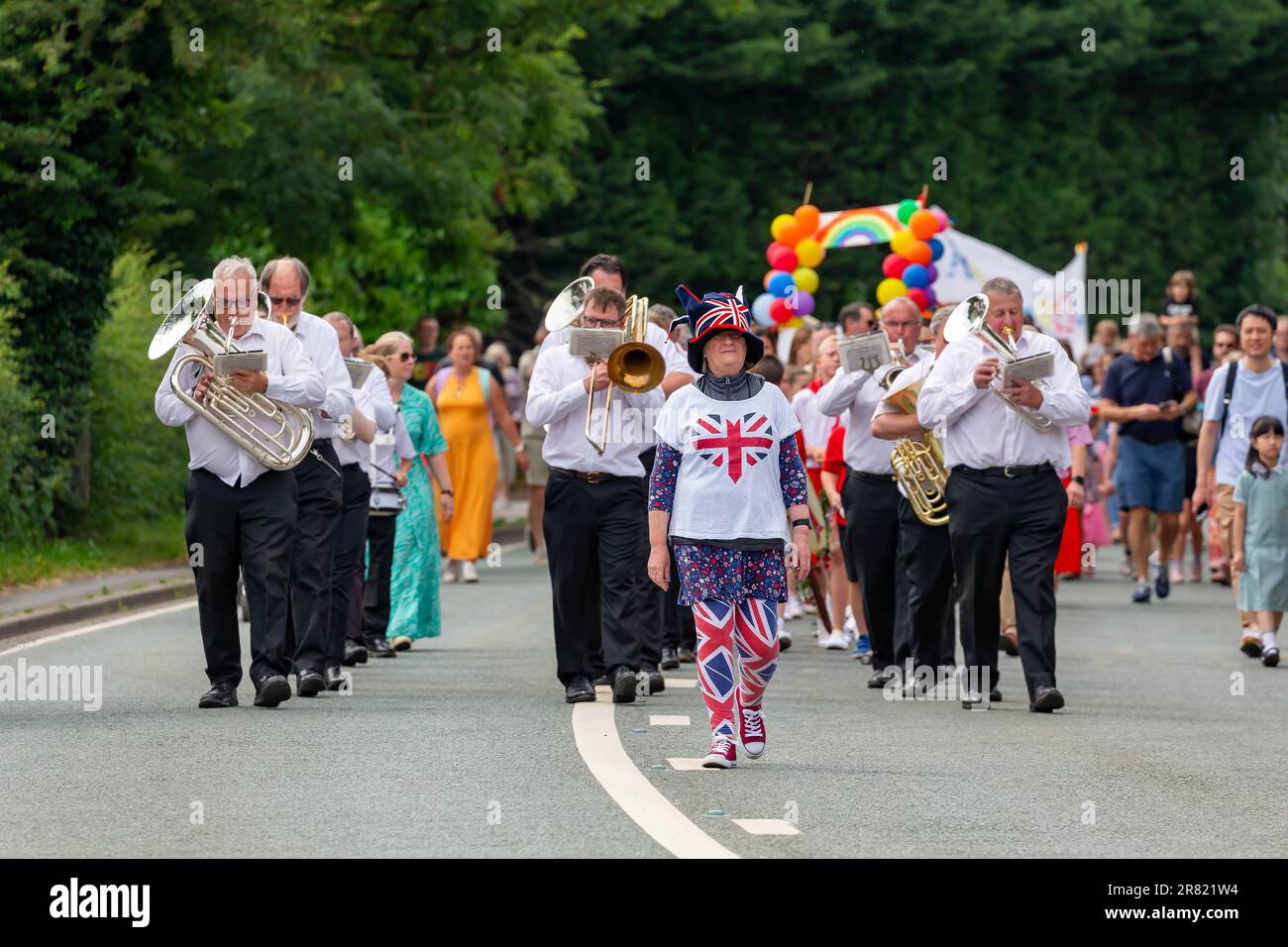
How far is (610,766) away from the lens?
10398 millimetres

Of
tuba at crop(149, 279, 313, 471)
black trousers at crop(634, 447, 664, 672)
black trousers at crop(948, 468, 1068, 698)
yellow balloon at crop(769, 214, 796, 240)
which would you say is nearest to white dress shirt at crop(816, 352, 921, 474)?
black trousers at crop(634, 447, 664, 672)

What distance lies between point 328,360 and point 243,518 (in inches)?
34.1

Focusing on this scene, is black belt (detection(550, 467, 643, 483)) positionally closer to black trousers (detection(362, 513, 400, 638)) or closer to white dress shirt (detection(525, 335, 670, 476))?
white dress shirt (detection(525, 335, 670, 476))

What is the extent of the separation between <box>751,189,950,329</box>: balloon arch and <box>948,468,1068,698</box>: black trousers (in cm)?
1010

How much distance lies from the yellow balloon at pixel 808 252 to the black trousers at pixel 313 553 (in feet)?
39.1

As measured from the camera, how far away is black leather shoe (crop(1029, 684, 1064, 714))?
12.6 m

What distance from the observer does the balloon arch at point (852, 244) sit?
76.3 ft

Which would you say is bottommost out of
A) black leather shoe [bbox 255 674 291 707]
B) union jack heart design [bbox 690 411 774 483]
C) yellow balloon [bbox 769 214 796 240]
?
black leather shoe [bbox 255 674 291 707]

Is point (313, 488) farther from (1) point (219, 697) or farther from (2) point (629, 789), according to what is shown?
(2) point (629, 789)

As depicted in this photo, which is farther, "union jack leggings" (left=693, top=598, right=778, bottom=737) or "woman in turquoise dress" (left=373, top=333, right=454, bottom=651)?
"woman in turquoise dress" (left=373, top=333, right=454, bottom=651)

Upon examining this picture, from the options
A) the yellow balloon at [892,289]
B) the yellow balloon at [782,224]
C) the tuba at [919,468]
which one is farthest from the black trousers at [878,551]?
the yellow balloon at [782,224]

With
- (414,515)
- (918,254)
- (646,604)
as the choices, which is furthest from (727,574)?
(918,254)

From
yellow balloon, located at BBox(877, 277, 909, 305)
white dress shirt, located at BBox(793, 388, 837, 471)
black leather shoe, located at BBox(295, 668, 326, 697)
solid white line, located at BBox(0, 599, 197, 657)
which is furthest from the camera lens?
yellow balloon, located at BBox(877, 277, 909, 305)

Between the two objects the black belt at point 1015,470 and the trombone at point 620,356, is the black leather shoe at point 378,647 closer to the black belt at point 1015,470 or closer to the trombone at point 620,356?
the trombone at point 620,356
